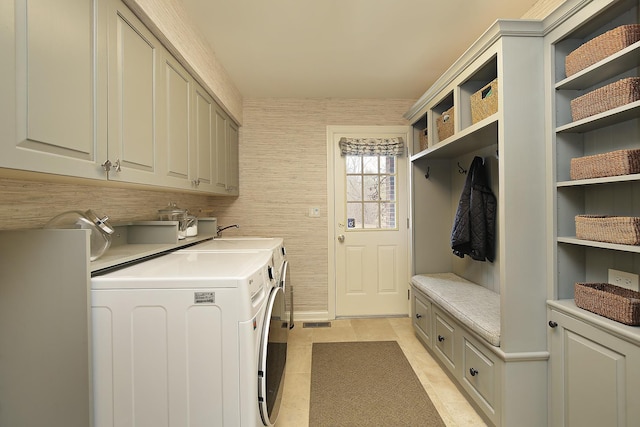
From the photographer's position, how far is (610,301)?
1213mm

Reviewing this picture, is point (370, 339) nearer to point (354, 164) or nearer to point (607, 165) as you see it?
point (354, 164)

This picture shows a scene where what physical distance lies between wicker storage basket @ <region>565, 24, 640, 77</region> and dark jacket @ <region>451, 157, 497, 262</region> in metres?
0.90

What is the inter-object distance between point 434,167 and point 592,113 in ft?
5.16

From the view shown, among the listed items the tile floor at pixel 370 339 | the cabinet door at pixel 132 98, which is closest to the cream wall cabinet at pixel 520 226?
the tile floor at pixel 370 339

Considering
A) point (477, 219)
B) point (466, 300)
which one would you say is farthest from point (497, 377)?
point (477, 219)

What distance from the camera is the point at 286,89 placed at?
3.02m

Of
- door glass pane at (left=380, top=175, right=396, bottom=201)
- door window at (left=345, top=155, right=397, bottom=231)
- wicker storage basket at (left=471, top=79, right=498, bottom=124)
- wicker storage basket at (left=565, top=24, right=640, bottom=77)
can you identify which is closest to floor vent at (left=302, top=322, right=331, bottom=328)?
door window at (left=345, top=155, right=397, bottom=231)

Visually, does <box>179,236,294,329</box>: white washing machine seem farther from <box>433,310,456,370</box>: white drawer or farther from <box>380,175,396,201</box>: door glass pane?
<box>380,175,396,201</box>: door glass pane

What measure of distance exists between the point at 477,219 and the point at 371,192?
52.4 inches

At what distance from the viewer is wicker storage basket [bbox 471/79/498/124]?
63.3 inches

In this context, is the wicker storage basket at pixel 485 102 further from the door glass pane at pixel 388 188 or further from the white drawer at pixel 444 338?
the door glass pane at pixel 388 188

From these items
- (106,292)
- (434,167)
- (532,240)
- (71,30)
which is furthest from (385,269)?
(71,30)

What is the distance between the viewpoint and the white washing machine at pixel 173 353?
1.08m

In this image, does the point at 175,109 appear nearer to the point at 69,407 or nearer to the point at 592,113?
the point at 69,407
